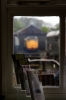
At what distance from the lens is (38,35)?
2.09 m

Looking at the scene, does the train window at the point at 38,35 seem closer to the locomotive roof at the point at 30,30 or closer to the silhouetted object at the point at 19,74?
the locomotive roof at the point at 30,30

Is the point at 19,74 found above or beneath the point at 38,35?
beneath

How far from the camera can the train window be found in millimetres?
2066

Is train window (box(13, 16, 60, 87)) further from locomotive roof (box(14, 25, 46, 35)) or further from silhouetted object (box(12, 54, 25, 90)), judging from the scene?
silhouetted object (box(12, 54, 25, 90))

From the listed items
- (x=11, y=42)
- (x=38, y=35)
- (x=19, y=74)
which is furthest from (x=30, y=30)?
(x=19, y=74)

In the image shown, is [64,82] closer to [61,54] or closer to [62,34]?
[61,54]

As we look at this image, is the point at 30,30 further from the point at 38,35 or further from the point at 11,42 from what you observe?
the point at 11,42

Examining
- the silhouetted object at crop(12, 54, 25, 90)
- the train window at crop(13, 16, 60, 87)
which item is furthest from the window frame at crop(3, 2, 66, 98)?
the silhouetted object at crop(12, 54, 25, 90)

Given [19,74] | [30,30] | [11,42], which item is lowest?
[19,74]

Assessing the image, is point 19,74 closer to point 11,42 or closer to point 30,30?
point 11,42

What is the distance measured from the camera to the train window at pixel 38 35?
2.07 metres

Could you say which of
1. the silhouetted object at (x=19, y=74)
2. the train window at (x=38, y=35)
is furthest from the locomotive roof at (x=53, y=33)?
the silhouetted object at (x=19, y=74)

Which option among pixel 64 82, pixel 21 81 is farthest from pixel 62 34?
pixel 21 81

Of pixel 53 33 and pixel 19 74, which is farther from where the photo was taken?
pixel 53 33
